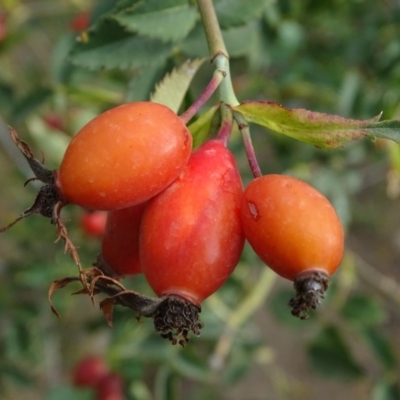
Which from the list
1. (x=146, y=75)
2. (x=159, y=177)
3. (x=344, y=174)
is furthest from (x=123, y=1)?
(x=344, y=174)

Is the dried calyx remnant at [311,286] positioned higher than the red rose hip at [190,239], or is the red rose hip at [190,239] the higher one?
the red rose hip at [190,239]

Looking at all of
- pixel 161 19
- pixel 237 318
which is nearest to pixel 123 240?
pixel 161 19

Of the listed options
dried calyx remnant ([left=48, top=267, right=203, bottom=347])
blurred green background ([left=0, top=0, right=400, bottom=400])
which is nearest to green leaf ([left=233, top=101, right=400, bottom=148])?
dried calyx remnant ([left=48, top=267, right=203, bottom=347])

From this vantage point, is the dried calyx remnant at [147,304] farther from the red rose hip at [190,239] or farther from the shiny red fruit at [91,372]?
the shiny red fruit at [91,372]

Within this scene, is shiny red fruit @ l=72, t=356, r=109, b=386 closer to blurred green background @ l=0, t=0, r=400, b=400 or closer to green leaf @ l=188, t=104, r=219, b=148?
blurred green background @ l=0, t=0, r=400, b=400

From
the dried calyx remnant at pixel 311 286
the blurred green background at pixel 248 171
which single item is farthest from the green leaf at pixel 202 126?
the blurred green background at pixel 248 171
